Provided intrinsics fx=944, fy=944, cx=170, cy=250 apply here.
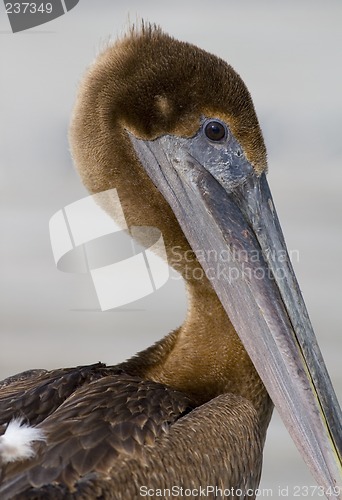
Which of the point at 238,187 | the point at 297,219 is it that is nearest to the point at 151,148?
Result: the point at 238,187

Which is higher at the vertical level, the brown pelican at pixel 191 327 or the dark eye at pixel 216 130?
the dark eye at pixel 216 130

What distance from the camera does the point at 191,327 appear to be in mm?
2145

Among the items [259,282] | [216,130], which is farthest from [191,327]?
[216,130]

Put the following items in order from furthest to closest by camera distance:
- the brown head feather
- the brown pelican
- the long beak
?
the brown head feather < the long beak < the brown pelican

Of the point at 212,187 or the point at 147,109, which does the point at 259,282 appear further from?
the point at 147,109

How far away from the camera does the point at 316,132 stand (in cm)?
374

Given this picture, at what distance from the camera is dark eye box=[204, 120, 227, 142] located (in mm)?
2059

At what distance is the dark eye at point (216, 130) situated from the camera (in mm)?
2059

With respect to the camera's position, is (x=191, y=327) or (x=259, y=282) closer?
(x=259, y=282)

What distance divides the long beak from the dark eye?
0.20 feet

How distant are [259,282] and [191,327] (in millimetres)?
239

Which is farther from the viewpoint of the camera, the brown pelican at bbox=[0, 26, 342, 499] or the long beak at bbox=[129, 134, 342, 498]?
the long beak at bbox=[129, 134, 342, 498]

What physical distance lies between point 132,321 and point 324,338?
30.0 inches

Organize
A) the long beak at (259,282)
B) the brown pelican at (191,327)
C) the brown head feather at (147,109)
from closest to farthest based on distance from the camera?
the brown pelican at (191,327), the long beak at (259,282), the brown head feather at (147,109)
